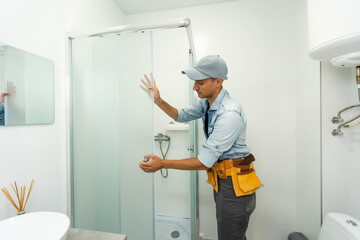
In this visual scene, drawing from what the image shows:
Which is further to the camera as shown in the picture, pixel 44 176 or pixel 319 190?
pixel 319 190

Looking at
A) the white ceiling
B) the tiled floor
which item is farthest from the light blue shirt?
the white ceiling

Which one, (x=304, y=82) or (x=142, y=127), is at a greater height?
(x=304, y=82)

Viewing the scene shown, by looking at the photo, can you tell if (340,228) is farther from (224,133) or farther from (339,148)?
(224,133)

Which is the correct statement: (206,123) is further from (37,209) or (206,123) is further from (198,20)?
(198,20)

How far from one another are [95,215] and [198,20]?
1956 mm

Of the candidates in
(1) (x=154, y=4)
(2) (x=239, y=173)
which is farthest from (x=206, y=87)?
(1) (x=154, y=4)

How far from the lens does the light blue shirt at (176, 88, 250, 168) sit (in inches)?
37.5

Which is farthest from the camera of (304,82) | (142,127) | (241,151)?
(304,82)

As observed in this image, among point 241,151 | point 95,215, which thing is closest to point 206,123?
point 241,151

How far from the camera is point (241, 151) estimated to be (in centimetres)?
105

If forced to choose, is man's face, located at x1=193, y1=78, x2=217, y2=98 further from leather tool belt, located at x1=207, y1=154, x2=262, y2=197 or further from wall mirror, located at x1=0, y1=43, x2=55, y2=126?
wall mirror, located at x1=0, y1=43, x2=55, y2=126

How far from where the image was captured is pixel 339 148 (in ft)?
4.04

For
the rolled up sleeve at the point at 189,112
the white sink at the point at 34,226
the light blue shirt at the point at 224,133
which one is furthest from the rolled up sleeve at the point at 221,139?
the white sink at the point at 34,226

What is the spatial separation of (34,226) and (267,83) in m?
1.95
